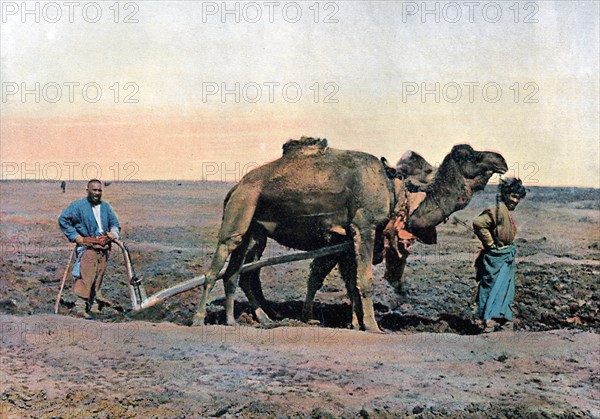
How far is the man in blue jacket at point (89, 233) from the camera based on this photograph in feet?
33.2

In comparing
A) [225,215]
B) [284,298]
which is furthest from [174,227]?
[225,215]

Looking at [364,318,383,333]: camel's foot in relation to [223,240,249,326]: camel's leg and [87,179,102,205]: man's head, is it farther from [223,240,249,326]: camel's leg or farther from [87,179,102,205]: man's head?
[87,179,102,205]: man's head

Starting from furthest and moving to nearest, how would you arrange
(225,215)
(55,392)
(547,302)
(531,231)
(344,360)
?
1. (531,231)
2. (547,302)
3. (225,215)
4. (344,360)
5. (55,392)

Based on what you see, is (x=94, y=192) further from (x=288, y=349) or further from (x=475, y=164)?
(x=475, y=164)

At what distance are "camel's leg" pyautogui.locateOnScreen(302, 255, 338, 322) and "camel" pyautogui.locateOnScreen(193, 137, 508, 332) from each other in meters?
0.23

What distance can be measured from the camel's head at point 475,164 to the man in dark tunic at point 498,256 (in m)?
0.21

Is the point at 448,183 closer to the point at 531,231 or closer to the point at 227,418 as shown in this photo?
the point at 227,418

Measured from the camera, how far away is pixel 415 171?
10.3m

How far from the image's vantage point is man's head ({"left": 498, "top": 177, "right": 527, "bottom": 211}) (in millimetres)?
9930

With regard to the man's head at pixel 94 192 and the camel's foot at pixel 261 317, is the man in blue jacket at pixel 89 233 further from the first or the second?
the camel's foot at pixel 261 317

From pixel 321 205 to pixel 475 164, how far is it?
6.14 ft

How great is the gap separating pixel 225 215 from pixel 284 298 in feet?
7.28

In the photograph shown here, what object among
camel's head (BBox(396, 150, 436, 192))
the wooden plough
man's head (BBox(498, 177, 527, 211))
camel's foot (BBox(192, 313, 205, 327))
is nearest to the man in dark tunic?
man's head (BBox(498, 177, 527, 211))

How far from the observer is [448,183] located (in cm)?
1018
